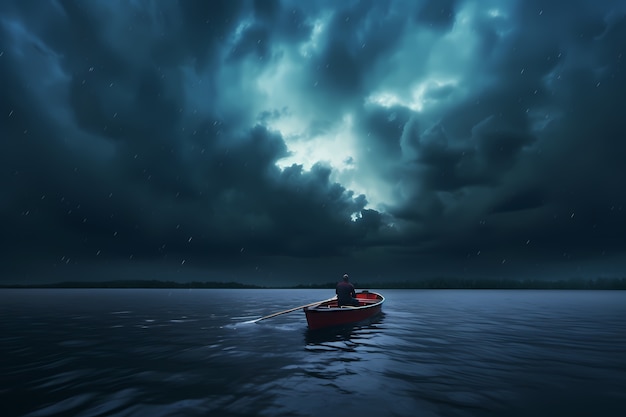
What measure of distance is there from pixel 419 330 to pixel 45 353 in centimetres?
2162

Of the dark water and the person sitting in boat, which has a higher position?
the person sitting in boat

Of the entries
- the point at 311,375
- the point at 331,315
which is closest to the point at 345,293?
the point at 331,315

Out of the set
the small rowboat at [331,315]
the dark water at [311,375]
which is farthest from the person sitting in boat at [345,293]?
the dark water at [311,375]

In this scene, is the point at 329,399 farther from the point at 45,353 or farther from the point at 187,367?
the point at 45,353

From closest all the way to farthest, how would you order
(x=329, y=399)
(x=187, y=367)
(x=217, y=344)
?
(x=329, y=399), (x=187, y=367), (x=217, y=344)

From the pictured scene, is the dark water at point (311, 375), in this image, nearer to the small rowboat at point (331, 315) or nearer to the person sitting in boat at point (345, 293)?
the small rowboat at point (331, 315)

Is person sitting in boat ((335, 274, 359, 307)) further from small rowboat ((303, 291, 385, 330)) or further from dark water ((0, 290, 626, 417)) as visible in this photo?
dark water ((0, 290, 626, 417))

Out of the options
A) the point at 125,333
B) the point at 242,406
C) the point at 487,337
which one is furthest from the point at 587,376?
the point at 125,333

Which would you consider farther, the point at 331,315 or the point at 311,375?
the point at 331,315

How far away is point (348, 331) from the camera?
22.4m

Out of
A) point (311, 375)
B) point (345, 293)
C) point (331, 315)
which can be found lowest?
point (311, 375)

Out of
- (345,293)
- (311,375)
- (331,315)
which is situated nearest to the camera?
(311,375)

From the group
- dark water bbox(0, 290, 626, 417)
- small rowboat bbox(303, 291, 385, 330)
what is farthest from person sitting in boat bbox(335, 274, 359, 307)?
dark water bbox(0, 290, 626, 417)

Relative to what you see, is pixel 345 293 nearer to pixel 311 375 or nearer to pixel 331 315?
pixel 331 315
